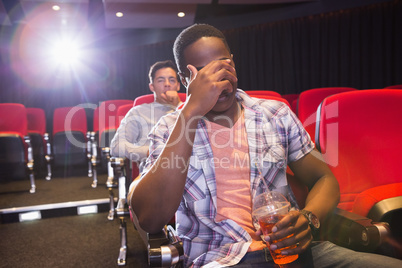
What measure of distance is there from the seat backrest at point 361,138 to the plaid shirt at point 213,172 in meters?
0.19

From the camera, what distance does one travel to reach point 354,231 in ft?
3.07

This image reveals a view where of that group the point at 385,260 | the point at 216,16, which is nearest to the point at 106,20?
the point at 216,16

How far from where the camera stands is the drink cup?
2.83ft

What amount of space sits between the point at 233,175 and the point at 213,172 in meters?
0.08

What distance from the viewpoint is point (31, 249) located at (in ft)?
8.04

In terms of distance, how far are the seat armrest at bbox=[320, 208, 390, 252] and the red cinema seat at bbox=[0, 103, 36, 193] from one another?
3751 millimetres

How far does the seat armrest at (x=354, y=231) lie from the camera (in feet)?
2.87

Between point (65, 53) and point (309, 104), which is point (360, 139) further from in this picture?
point (65, 53)

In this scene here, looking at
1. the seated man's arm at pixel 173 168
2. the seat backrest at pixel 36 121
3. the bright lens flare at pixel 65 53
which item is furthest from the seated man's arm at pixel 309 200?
the bright lens flare at pixel 65 53

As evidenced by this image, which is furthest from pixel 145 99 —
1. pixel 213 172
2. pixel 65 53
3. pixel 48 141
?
pixel 65 53

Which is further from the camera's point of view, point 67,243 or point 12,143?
point 12,143

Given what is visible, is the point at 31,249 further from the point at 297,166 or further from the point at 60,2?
the point at 60,2

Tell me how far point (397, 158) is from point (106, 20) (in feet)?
22.2

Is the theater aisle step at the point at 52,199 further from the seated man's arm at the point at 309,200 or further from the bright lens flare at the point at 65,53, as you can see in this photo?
the bright lens flare at the point at 65,53
